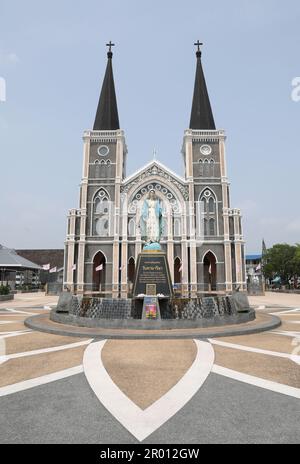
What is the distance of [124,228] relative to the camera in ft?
127

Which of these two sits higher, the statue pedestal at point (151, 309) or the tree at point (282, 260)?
the tree at point (282, 260)

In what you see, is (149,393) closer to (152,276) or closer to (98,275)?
(152,276)

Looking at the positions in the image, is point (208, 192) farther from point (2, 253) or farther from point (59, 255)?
point (59, 255)

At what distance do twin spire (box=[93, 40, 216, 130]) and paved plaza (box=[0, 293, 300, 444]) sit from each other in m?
42.6

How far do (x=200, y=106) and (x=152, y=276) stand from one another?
40748 millimetres

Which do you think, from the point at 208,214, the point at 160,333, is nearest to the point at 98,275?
the point at 208,214

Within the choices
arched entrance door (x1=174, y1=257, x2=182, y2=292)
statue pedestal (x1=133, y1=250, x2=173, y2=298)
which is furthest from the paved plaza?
arched entrance door (x1=174, y1=257, x2=182, y2=292)

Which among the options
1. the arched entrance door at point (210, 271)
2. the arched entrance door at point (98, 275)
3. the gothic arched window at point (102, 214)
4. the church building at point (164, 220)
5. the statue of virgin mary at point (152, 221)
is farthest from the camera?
the gothic arched window at point (102, 214)

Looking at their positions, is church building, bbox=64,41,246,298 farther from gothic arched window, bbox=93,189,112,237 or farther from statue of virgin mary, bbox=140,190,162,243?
statue of virgin mary, bbox=140,190,162,243

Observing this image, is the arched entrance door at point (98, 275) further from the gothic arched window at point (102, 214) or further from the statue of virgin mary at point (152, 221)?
the statue of virgin mary at point (152, 221)

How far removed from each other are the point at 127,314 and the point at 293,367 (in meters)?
5.87

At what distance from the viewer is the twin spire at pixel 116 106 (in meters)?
44.3

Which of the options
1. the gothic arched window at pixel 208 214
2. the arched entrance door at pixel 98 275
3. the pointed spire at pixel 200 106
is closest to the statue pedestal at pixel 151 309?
the arched entrance door at pixel 98 275

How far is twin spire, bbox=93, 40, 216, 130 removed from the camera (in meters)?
44.3
